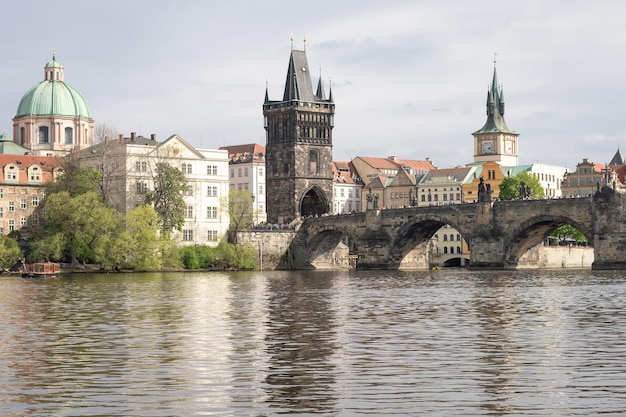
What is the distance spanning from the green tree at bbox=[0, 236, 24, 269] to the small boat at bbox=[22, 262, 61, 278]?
267 inches

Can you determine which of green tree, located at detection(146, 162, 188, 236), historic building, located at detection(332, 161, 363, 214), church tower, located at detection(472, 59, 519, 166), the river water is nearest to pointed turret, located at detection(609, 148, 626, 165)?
church tower, located at detection(472, 59, 519, 166)

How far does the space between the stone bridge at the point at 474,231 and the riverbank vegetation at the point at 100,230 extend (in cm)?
2048

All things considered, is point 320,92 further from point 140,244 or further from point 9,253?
point 9,253

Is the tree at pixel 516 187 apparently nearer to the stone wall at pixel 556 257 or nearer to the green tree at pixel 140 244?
the stone wall at pixel 556 257

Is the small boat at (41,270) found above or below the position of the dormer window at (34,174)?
below

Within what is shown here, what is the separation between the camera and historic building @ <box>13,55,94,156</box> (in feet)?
470

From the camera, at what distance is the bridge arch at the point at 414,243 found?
116562 mm

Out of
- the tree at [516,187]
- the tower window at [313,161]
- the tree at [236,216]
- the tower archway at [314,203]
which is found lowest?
the tree at [236,216]

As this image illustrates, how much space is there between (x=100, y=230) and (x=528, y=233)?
3658 centimetres

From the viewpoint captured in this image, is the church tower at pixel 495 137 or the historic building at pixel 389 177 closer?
the historic building at pixel 389 177

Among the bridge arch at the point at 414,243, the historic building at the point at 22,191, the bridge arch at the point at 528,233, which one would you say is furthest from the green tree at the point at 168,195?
the bridge arch at the point at 528,233

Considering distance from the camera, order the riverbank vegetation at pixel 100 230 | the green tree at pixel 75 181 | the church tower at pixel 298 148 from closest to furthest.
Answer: the riverbank vegetation at pixel 100 230
the green tree at pixel 75 181
the church tower at pixel 298 148

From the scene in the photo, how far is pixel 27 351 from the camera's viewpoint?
31406 mm

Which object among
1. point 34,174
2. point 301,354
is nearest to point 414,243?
point 34,174
